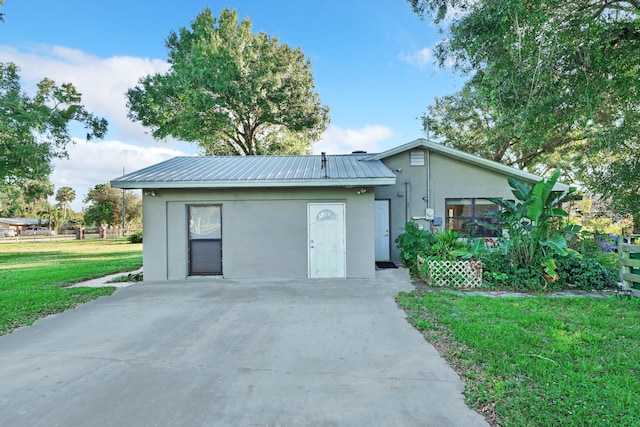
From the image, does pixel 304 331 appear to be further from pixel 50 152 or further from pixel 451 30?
pixel 50 152

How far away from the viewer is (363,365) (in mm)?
3398

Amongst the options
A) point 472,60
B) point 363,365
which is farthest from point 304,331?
point 472,60

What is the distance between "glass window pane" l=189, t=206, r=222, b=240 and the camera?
8.04 m

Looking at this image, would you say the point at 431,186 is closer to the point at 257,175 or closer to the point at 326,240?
the point at 326,240

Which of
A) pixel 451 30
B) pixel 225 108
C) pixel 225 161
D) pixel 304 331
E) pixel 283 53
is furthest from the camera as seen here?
pixel 283 53

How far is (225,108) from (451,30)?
1488cm

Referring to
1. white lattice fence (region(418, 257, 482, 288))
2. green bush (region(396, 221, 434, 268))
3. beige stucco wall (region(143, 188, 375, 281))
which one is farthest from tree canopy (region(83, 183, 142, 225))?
white lattice fence (region(418, 257, 482, 288))

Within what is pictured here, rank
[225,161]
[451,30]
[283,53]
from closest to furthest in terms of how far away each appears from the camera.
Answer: [451,30]
[225,161]
[283,53]

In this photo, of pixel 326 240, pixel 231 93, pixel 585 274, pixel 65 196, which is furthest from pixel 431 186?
pixel 65 196

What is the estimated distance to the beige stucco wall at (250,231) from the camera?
25.9 feet

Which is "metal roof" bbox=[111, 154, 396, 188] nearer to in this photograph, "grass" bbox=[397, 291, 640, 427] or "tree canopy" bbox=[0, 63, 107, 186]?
"grass" bbox=[397, 291, 640, 427]

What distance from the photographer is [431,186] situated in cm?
1014

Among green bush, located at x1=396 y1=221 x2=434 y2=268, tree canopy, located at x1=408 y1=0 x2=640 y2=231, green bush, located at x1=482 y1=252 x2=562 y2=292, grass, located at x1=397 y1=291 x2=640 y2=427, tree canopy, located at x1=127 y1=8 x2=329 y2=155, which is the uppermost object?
tree canopy, located at x1=127 y1=8 x2=329 y2=155

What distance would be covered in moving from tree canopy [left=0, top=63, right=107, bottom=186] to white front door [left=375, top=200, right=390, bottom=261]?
15.1m
